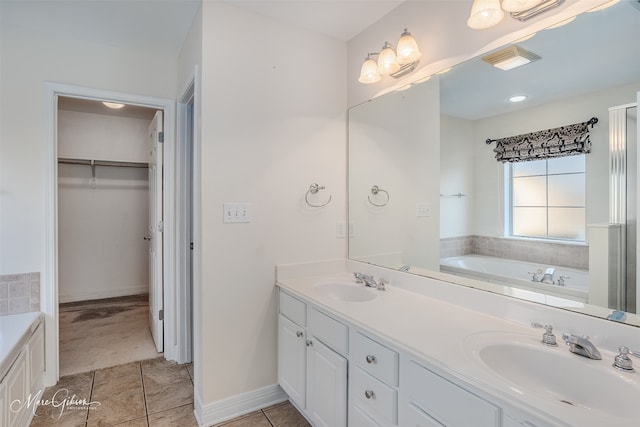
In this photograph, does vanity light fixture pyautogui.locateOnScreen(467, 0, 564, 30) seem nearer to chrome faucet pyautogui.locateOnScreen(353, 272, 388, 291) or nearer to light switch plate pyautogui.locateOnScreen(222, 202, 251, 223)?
chrome faucet pyautogui.locateOnScreen(353, 272, 388, 291)

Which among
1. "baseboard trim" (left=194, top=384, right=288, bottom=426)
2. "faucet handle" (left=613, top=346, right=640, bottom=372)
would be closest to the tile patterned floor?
"baseboard trim" (left=194, top=384, right=288, bottom=426)

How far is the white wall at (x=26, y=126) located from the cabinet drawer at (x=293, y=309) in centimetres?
166

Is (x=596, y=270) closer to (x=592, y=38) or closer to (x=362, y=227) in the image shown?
(x=592, y=38)

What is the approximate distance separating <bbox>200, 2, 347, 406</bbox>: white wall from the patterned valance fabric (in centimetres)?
110

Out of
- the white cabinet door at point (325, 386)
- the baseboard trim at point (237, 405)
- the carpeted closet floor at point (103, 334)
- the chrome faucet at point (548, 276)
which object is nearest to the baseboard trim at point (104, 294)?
the carpeted closet floor at point (103, 334)

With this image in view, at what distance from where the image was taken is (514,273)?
1442mm

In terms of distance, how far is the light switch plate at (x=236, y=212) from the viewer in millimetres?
1863

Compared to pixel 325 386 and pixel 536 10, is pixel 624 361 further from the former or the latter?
pixel 536 10

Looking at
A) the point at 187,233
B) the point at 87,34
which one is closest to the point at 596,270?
the point at 187,233

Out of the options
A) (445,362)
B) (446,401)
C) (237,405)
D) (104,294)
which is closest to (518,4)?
(445,362)

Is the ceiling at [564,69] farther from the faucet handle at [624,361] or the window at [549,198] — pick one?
the faucet handle at [624,361]

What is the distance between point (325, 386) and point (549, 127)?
1.54 meters

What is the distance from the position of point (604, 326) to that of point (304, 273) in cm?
150

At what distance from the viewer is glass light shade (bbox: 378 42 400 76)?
1.82 m
